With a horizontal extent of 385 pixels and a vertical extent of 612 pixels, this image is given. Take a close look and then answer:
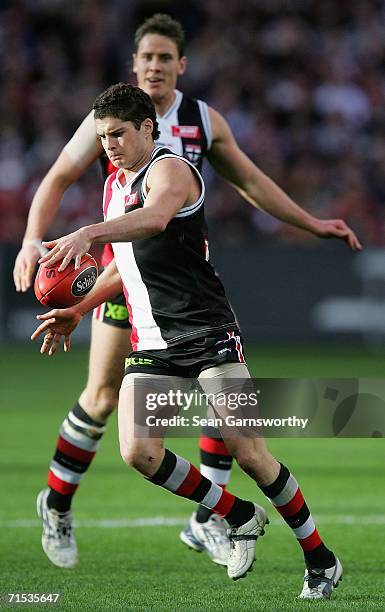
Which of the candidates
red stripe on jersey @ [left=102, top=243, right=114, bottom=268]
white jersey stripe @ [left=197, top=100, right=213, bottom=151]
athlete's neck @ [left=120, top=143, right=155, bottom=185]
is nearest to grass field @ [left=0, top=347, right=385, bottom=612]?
red stripe on jersey @ [left=102, top=243, right=114, bottom=268]

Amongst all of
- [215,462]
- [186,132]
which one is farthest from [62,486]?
[186,132]

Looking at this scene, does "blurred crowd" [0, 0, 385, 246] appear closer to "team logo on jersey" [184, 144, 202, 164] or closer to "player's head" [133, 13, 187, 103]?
"player's head" [133, 13, 187, 103]

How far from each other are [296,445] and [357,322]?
19.8ft

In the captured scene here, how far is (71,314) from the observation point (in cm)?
580

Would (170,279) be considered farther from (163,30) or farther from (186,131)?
(163,30)

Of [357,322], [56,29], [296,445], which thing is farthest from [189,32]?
[296,445]

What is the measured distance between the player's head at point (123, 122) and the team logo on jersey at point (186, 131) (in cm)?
122

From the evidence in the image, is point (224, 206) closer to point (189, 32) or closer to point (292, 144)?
point (292, 144)

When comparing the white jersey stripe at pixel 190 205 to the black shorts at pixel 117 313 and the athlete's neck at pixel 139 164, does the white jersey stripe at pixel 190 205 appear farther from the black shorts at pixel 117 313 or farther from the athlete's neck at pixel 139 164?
the black shorts at pixel 117 313

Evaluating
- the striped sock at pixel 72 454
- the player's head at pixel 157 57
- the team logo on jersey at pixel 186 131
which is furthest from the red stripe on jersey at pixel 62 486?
the player's head at pixel 157 57

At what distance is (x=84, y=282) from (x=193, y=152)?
156 centimetres

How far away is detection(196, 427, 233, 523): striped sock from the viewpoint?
684 centimetres

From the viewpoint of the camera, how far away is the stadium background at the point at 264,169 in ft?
33.6

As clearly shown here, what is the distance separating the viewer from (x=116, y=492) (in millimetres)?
8453
